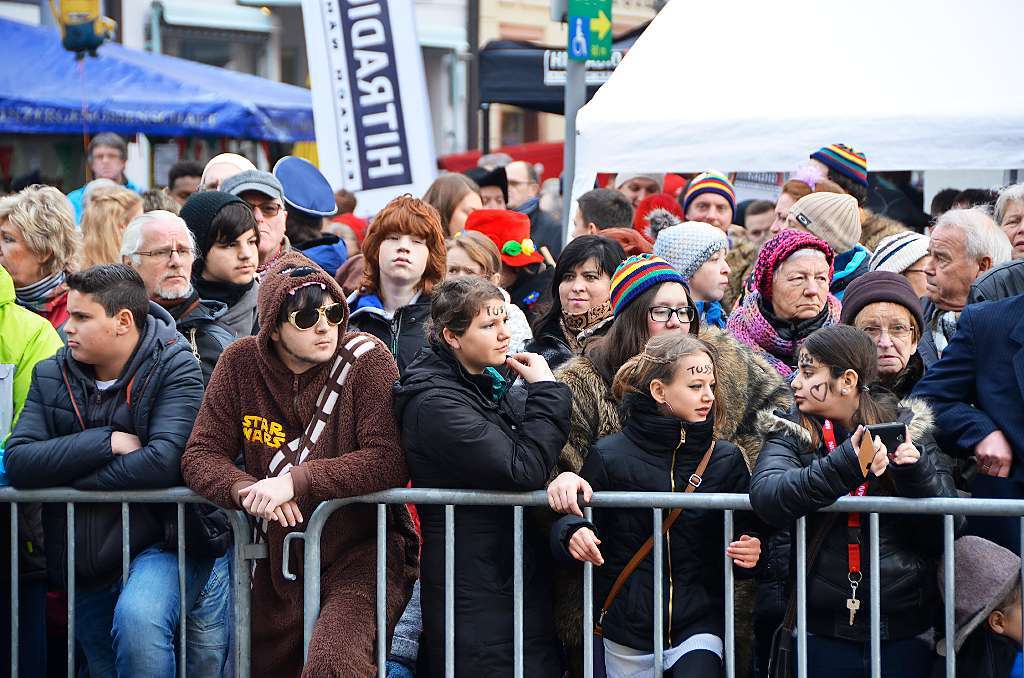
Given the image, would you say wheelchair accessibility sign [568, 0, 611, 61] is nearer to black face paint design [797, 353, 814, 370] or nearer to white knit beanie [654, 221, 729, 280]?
white knit beanie [654, 221, 729, 280]

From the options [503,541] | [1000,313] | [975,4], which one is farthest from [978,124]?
[503,541]

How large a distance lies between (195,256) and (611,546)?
213 centimetres

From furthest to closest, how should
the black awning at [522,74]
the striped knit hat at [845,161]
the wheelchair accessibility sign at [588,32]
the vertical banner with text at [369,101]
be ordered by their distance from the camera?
the black awning at [522,74]
the vertical banner with text at [369,101]
the wheelchair accessibility sign at [588,32]
the striped knit hat at [845,161]

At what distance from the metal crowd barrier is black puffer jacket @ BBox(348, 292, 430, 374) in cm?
124

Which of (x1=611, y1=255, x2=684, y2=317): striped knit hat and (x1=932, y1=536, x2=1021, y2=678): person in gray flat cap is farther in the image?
(x1=611, y1=255, x2=684, y2=317): striped knit hat

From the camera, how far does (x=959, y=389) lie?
450 cm

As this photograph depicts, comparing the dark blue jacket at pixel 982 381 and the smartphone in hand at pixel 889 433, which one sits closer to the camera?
the smartphone in hand at pixel 889 433

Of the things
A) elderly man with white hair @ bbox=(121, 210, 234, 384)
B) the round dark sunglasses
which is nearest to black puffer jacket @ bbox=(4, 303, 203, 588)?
elderly man with white hair @ bbox=(121, 210, 234, 384)

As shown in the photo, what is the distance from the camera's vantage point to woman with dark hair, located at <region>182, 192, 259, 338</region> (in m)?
5.21

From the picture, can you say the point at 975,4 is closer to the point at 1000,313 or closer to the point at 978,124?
the point at 978,124

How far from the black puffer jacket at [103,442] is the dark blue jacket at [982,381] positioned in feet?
8.65

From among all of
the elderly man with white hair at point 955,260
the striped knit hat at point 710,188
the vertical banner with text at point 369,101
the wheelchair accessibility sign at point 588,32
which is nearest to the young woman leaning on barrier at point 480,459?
the elderly man with white hair at point 955,260

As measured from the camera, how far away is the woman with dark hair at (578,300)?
511 cm

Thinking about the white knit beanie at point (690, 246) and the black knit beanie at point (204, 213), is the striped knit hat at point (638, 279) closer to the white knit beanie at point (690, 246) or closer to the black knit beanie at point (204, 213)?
the white knit beanie at point (690, 246)
